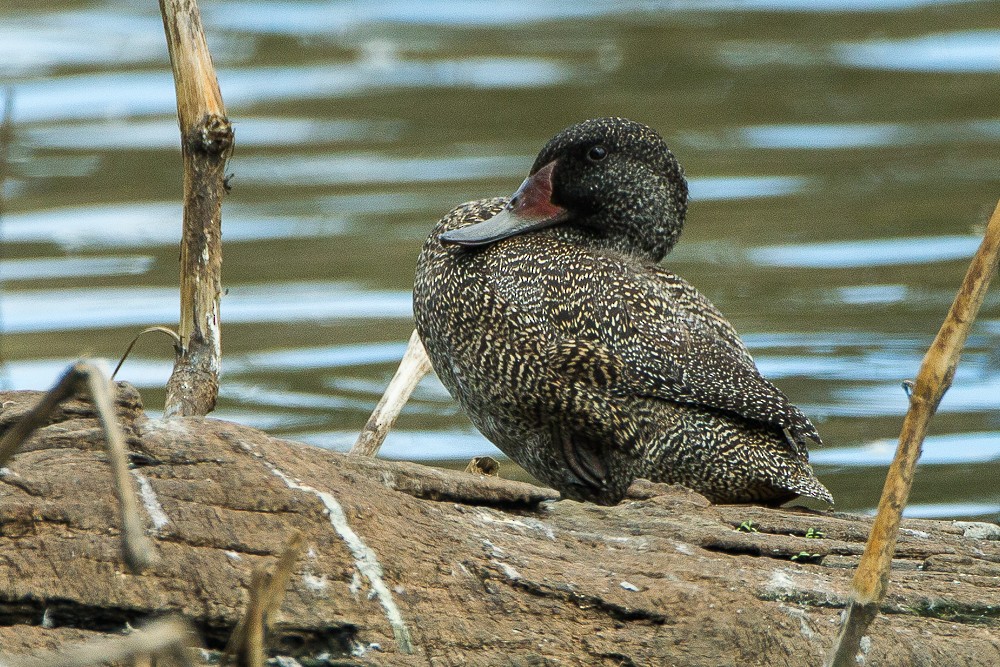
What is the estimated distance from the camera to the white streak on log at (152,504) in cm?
364

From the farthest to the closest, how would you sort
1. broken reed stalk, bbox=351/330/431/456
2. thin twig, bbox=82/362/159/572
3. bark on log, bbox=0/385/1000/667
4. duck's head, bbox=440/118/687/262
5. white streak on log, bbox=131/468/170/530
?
duck's head, bbox=440/118/687/262 → broken reed stalk, bbox=351/330/431/456 → white streak on log, bbox=131/468/170/530 → bark on log, bbox=0/385/1000/667 → thin twig, bbox=82/362/159/572

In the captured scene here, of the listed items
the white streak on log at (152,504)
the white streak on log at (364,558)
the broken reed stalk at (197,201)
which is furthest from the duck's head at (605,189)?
the white streak on log at (152,504)

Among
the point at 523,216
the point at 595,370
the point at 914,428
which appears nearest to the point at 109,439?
the point at 914,428

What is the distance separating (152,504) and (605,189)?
2380mm

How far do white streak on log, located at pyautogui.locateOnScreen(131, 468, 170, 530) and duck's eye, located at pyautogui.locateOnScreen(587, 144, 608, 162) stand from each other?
2.35 meters

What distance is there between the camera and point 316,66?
48.6 ft

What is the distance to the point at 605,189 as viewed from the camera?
18.4 feet

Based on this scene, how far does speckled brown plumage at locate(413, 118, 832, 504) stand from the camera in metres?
4.95

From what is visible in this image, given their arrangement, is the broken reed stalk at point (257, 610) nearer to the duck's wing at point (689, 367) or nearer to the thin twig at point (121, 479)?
the thin twig at point (121, 479)

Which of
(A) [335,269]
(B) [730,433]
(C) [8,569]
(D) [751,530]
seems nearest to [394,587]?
(C) [8,569]

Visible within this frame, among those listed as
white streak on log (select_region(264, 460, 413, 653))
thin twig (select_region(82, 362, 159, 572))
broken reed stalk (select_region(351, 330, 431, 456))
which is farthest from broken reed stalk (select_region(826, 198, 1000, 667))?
broken reed stalk (select_region(351, 330, 431, 456))

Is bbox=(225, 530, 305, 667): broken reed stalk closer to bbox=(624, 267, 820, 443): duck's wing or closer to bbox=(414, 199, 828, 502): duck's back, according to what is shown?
bbox=(414, 199, 828, 502): duck's back

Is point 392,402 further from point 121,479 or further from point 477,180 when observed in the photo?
point 477,180

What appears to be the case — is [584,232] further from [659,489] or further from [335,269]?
[335,269]
